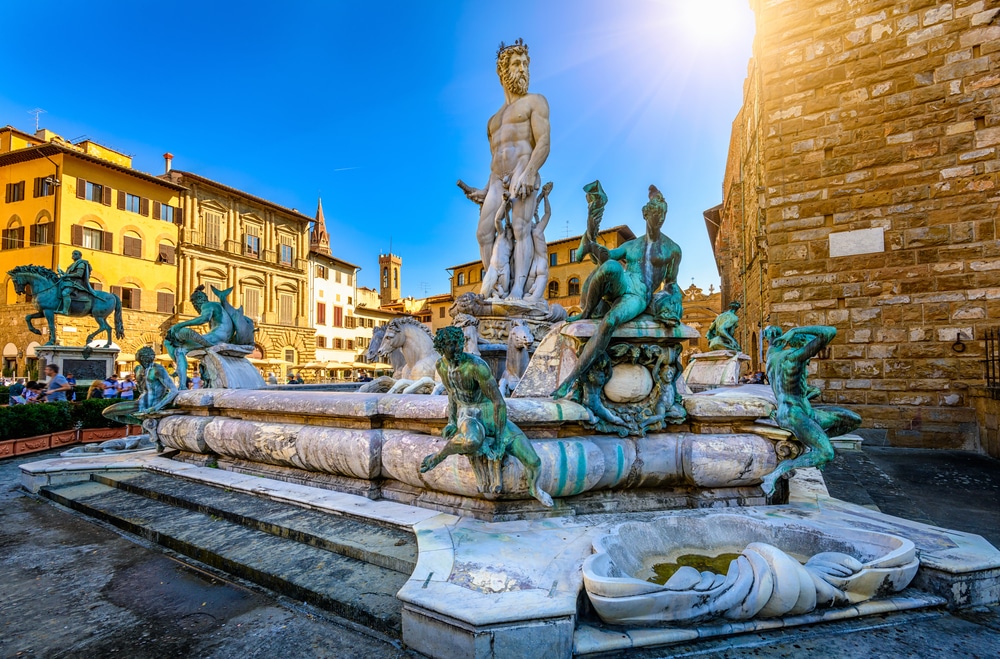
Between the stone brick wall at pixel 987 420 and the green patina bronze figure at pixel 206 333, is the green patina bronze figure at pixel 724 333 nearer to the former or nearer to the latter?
the stone brick wall at pixel 987 420

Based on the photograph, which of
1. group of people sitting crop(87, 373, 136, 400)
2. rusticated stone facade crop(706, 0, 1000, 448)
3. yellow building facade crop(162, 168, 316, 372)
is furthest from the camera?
yellow building facade crop(162, 168, 316, 372)

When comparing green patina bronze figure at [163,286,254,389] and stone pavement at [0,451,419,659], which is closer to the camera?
stone pavement at [0,451,419,659]

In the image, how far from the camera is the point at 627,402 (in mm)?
3240

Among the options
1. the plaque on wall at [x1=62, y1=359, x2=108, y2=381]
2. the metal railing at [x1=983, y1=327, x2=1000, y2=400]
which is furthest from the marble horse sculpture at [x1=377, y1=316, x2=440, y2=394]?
the plaque on wall at [x1=62, y1=359, x2=108, y2=381]

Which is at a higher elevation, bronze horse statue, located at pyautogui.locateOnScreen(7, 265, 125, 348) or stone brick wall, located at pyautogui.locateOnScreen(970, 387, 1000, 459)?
bronze horse statue, located at pyautogui.locateOnScreen(7, 265, 125, 348)

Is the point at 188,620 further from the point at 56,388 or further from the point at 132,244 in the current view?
the point at 132,244

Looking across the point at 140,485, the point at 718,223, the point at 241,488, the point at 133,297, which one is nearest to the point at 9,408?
the point at 140,485

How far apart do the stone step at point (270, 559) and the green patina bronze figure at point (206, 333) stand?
2051 mm

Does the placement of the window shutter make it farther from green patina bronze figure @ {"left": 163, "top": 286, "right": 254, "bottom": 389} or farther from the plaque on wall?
green patina bronze figure @ {"left": 163, "top": 286, "right": 254, "bottom": 389}

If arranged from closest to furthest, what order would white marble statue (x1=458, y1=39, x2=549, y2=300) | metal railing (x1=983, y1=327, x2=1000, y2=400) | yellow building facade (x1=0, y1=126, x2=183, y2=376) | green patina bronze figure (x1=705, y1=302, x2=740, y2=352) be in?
white marble statue (x1=458, y1=39, x2=549, y2=300) < metal railing (x1=983, y1=327, x2=1000, y2=400) < green patina bronze figure (x1=705, y1=302, x2=740, y2=352) < yellow building facade (x1=0, y1=126, x2=183, y2=376)

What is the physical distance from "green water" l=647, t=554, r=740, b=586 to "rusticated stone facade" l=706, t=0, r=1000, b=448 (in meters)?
7.19

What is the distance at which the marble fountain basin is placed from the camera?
187 centimetres

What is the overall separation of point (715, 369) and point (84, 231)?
32905mm

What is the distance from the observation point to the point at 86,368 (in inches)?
498
